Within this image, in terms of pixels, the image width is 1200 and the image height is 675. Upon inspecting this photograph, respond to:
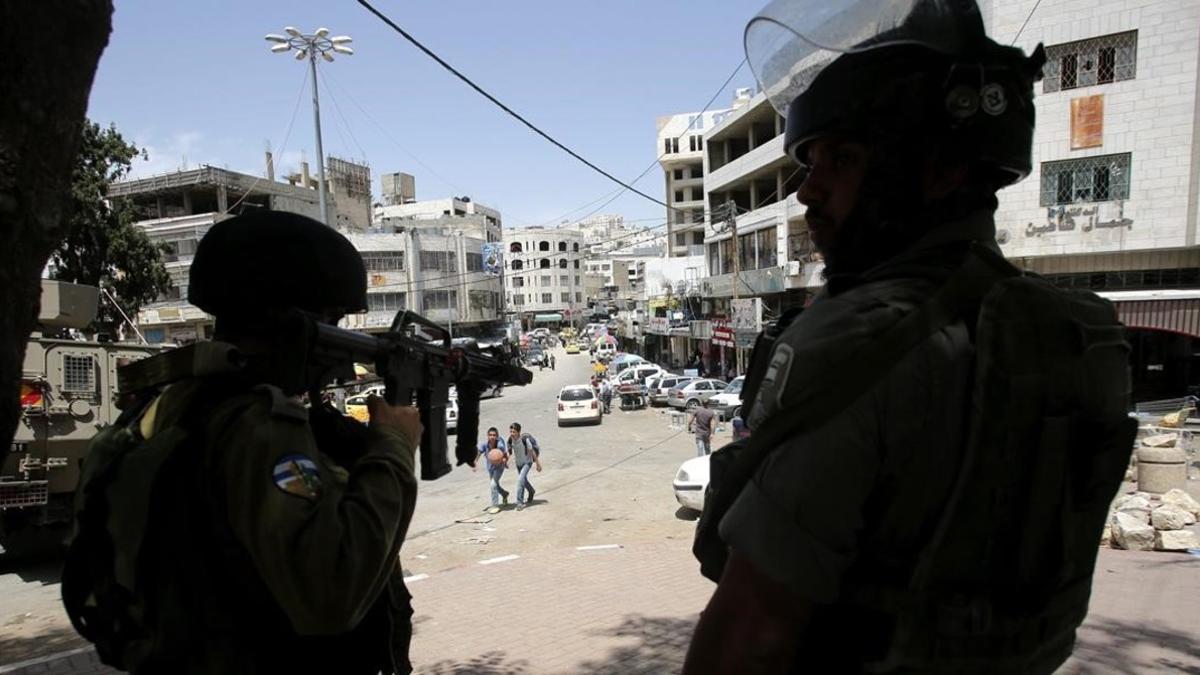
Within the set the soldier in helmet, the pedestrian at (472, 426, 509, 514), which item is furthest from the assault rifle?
the pedestrian at (472, 426, 509, 514)

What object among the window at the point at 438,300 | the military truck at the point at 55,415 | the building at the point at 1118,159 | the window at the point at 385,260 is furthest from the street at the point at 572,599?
the window at the point at 438,300

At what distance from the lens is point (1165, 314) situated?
15.3 meters

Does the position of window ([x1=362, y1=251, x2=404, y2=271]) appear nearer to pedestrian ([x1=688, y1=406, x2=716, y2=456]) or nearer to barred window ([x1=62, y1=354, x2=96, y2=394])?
pedestrian ([x1=688, y1=406, x2=716, y2=456])

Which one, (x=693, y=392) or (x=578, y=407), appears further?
(x=693, y=392)

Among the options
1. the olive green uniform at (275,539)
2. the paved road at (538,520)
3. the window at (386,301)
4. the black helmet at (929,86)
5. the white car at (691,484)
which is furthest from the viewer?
the window at (386,301)

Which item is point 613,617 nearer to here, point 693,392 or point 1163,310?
point 1163,310

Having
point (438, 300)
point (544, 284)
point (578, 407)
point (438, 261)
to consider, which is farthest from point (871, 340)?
point (544, 284)

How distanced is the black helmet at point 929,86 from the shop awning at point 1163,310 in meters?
17.7

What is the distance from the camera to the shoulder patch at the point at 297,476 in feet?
4.40

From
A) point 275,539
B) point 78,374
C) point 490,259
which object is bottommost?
point 78,374

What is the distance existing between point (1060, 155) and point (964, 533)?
18.6 meters

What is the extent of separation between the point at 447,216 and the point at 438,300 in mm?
16573

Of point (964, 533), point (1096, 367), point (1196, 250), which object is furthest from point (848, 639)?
point (1196, 250)

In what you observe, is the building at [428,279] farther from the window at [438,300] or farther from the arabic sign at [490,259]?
the arabic sign at [490,259]
